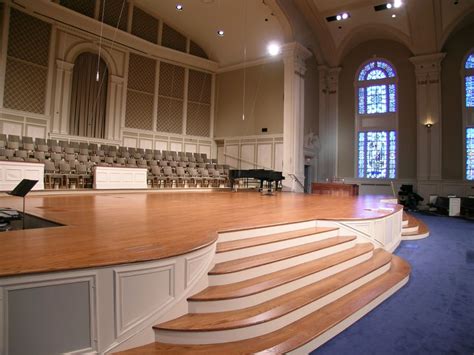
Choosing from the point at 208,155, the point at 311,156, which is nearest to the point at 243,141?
the point at 208,155

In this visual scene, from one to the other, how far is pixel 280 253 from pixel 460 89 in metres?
9.91

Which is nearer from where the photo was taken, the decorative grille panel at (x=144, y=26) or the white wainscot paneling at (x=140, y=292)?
the white wainscot paneling at (x=140, y=292)

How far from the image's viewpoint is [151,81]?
1041 cm

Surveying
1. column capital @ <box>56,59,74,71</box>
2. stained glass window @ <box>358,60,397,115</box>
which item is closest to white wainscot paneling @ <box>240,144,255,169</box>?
stained glass window @ <box>358,60,397,115</box>

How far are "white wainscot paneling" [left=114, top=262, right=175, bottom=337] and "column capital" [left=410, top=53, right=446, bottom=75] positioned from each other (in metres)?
10.9

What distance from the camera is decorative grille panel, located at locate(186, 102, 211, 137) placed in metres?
11.4

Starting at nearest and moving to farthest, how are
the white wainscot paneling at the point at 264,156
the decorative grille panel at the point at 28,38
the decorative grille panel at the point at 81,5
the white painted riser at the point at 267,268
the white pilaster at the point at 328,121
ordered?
the white painted riser at the point at 267,268, the decorative grille panel at the point at 28,38, the decorative grille panel at the point at 81,5, the white wainscot paneling at the point at 264,156, the white pilaster at the point at 328,121

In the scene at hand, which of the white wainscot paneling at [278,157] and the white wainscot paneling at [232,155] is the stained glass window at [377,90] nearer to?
the white wainscot paneling at [278,157]

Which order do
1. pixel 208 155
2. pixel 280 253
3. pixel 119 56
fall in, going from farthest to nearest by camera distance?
1. pixel 208 155
2. pixel 119 56
3. pixel 280 253

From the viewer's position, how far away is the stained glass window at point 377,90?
10.9 meters

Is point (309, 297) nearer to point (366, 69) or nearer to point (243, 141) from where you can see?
point (243, 141)

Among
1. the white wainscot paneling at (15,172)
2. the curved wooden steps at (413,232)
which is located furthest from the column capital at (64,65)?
the curved wooden steps at (413,232)

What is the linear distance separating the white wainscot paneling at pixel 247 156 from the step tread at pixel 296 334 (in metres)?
8.31

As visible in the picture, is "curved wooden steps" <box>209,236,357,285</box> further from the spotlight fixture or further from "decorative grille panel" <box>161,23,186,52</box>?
"decorative grille panel" <box>161,23,186,52</box>
